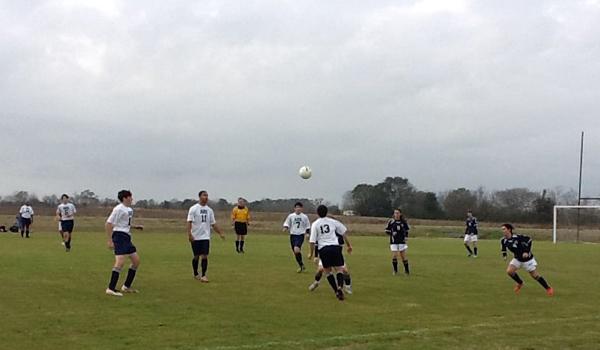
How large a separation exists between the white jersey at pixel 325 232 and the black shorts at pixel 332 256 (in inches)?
4.1

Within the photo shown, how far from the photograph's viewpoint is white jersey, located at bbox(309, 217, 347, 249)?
1416 centimetres

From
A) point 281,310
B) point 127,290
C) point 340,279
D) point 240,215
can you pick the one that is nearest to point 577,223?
point 240,215

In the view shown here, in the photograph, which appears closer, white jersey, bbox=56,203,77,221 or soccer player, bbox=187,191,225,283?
soccer player, bbox=187,191,225,283

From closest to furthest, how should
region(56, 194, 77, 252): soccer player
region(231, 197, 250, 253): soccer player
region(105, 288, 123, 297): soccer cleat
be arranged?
1. region(105, 288, 123, 297): soccer cleat
2. region(56, 194, 77, 252): soccer player
3. region(231, 197, 250, 253): soccer player

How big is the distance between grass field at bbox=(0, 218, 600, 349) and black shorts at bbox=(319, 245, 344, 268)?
68 centimetres

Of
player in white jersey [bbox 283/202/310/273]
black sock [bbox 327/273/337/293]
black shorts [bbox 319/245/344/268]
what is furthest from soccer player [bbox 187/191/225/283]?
player in white jersey [bbox 283/202/310/273]

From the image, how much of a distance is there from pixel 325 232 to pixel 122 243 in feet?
13.0

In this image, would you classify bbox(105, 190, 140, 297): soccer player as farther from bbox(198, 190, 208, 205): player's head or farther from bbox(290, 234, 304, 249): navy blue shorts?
bbox(290, 234, 304, 249): navy blue shorts

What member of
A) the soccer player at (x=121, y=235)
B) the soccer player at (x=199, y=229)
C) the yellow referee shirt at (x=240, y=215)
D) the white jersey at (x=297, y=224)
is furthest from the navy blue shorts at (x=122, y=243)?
the yellow referee shirt at (x=240, y=215)

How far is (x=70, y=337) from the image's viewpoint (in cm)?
942

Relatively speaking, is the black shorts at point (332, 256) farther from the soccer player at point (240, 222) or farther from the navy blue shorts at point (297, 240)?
the soccer player at point (240, 222)

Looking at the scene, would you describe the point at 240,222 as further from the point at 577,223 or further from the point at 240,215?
the point at 577,223

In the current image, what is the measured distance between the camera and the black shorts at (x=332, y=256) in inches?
Answer: 550

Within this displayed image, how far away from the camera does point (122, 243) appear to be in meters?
13.9
